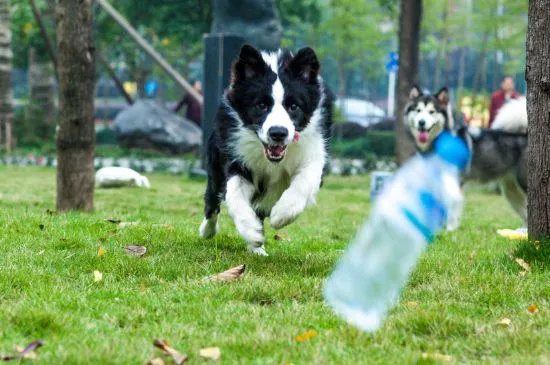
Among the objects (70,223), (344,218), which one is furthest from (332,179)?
(70,223)

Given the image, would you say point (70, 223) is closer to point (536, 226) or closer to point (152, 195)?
point (536, 226)

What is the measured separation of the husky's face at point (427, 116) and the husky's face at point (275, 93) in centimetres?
608

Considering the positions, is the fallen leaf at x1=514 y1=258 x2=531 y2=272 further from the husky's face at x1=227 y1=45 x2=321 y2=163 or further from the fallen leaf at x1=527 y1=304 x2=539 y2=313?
the husky's face at x1=227 y1=45 x2=321 y2=163

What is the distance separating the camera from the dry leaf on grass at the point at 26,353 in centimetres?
319

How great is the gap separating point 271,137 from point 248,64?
618 mm

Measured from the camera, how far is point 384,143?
2662 cm

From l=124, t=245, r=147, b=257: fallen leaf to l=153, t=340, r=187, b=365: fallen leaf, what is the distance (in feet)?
6.69

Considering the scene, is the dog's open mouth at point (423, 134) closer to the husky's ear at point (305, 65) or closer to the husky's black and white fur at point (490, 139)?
the husky's black and white fur at point (490, 139)

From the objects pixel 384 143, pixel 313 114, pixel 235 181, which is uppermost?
pixel 313 114

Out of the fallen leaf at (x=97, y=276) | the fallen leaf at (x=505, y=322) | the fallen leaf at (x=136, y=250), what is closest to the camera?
the fallen leaf at (x=505, y=322)

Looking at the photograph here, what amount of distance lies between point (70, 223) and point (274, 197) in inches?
68.8

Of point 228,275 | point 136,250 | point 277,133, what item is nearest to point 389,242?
point 228,275

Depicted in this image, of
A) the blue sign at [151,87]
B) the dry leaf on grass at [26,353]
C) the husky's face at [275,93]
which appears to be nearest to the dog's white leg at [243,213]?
the husky's face at [275,93]

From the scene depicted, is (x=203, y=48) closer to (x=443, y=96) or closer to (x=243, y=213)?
(x=443, y=96)
